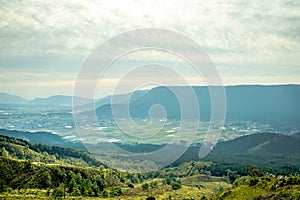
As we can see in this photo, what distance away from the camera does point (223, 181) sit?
152 meters

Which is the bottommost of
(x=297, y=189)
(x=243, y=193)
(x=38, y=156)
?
(x=38, y=156)

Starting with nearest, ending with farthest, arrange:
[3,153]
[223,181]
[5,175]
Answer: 1. [5,175]
2. [3,153]
3. [223,181]

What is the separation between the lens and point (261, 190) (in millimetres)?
58312

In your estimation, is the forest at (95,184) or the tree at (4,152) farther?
the tree at (4,152)

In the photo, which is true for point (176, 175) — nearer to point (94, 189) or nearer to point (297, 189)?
point (94, 189)

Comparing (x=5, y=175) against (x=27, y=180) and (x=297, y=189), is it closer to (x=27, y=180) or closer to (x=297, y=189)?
(x=27, y=180)

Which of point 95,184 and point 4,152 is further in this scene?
point 4,152

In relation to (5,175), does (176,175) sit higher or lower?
lower

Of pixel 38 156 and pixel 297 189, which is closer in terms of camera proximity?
pixel 297 189

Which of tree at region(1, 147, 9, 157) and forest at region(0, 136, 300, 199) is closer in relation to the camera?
forest at region(0, 136, 300, 199)

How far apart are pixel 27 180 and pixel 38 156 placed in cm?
7392

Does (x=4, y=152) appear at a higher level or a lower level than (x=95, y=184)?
higher

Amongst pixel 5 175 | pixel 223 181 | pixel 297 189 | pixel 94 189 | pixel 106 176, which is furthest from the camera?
pixel 223 181

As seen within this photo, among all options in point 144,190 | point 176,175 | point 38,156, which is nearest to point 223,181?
point 176,175
